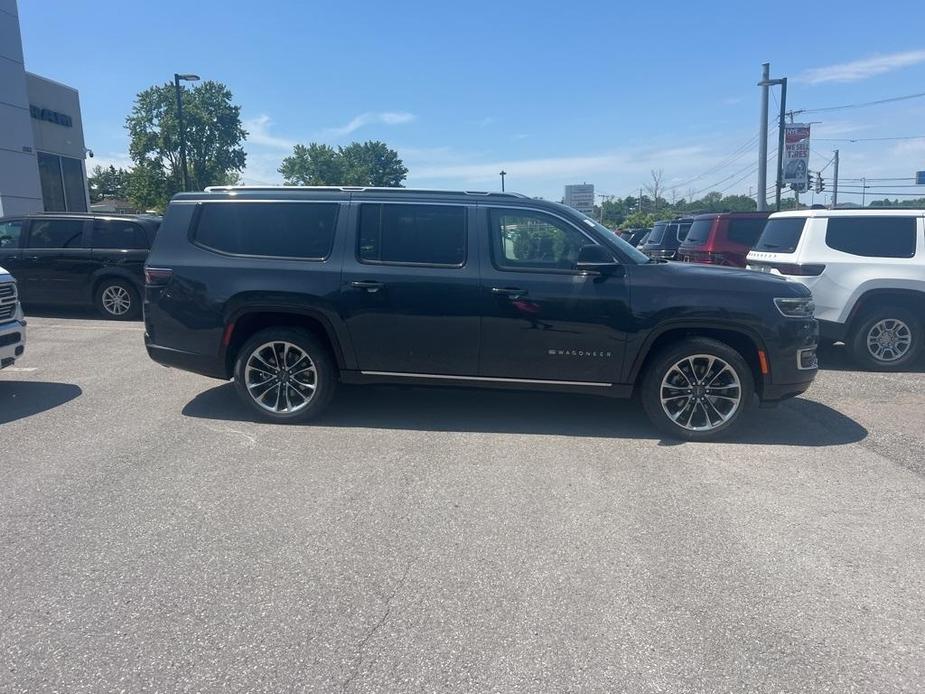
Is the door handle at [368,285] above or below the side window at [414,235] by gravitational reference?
below

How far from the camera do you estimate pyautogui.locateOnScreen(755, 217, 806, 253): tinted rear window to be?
8758 mm

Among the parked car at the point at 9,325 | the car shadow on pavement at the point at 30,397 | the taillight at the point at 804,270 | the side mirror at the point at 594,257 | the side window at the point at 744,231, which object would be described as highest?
the side window at the point at 744,231

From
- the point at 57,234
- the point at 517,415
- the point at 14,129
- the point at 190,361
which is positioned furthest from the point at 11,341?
the point at 14,129

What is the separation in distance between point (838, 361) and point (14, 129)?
25.6 m

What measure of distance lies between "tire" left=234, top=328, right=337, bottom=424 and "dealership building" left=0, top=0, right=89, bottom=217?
69.8ft

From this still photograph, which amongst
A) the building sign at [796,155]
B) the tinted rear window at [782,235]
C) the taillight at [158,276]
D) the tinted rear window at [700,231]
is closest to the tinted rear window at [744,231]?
the tinted rear window at [700,231]

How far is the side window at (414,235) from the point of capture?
→ 584 cm

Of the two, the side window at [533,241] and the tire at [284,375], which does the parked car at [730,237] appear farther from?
the tire at [284,375]

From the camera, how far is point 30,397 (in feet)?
22.2

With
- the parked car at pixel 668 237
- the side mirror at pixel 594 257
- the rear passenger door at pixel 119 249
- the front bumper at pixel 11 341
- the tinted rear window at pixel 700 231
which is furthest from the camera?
the parked car at pixel 668 237

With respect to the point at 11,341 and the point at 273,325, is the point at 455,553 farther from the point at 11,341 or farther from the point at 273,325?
the point at 11,341

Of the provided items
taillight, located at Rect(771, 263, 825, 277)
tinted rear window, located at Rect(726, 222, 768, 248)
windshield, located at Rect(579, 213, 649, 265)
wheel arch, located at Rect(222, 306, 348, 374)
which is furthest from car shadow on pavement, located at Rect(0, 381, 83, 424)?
tinted rear window, located at Rect(726, 222, 768, 248)

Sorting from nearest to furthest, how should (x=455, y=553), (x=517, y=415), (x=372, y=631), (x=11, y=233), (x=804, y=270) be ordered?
(x=372, y=631) → (x=455, y=553) → (x=517, y=415) → (x=804, y=270) → (x=11, y=233)

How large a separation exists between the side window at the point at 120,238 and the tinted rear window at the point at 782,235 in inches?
387
